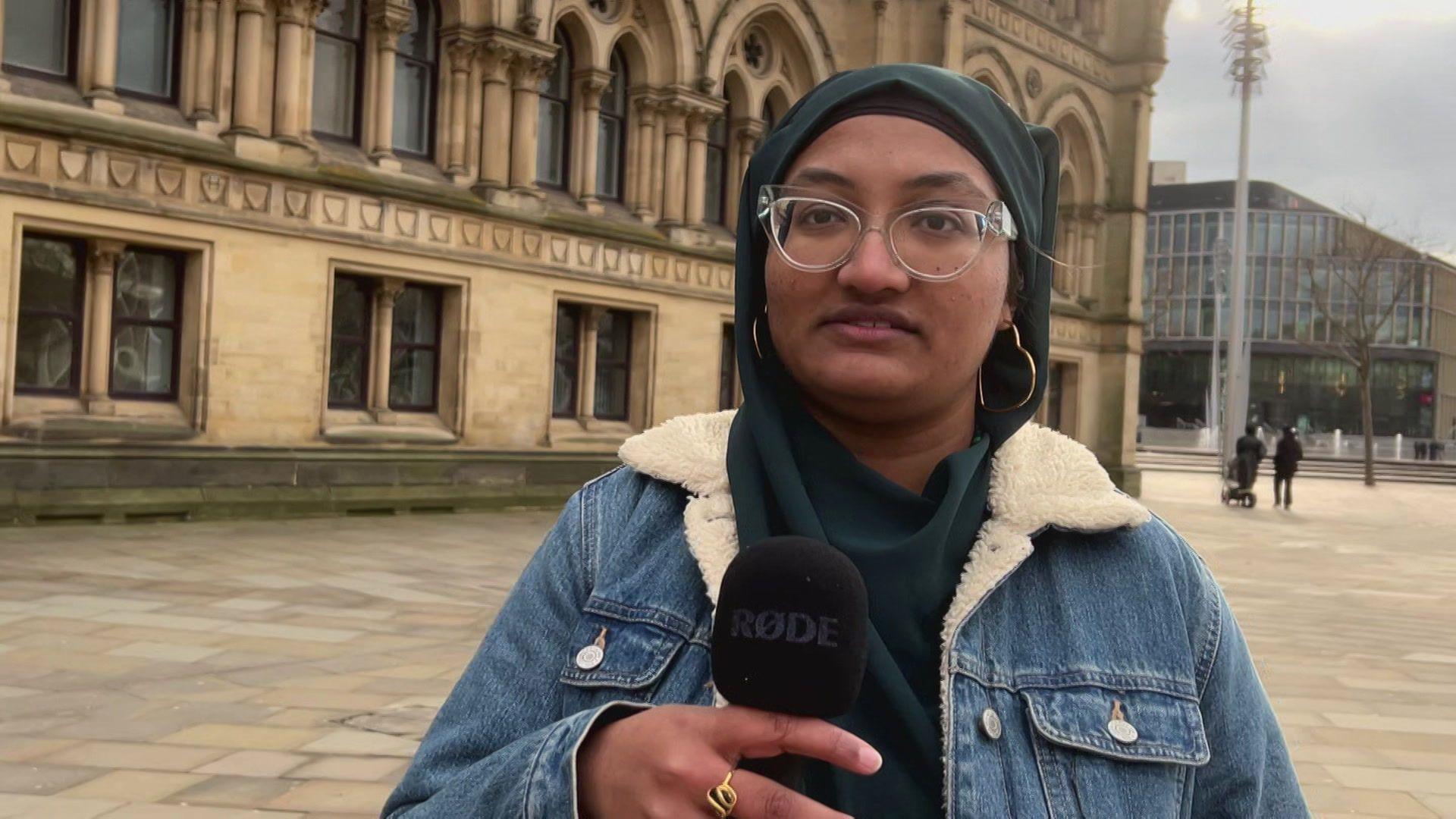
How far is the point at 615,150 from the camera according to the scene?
20516mm

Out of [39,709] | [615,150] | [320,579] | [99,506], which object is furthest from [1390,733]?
[615,150]

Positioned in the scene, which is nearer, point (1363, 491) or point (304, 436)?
point (304, 436)

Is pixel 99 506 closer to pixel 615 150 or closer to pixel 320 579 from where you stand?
pixel 320 579

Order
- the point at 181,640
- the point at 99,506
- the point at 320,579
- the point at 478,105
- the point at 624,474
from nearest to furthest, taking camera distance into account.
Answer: the point at 624,474 → the point at 181,640 → the point at 320,579 → the point at 99,506 → the point at 478,105

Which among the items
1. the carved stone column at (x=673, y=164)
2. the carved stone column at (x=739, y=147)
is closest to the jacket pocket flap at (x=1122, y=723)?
the carved stone column at (x=673, y=164)

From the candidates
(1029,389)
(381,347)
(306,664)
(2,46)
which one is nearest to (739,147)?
(381,347)

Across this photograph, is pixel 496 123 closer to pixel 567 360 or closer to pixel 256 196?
pixel 567 360

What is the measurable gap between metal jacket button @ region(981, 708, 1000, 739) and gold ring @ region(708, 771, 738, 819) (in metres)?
0.47

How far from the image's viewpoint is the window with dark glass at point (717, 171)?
22.2 metres

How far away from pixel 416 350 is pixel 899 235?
52.7 ft

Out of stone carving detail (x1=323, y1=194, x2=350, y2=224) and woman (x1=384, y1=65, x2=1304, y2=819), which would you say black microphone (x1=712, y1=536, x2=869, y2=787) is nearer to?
woman (x1=384, y1=65, x2=1304, y2=819)

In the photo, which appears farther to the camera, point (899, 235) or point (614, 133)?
point (614, 133)

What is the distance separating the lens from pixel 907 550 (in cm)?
162

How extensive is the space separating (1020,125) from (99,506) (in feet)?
43.2
